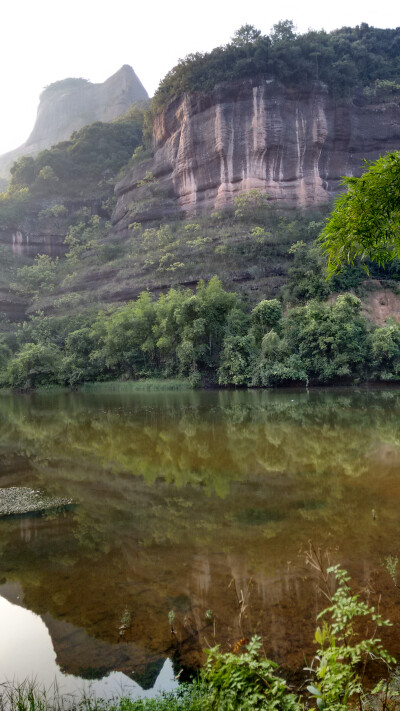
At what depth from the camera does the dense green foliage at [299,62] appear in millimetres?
49438

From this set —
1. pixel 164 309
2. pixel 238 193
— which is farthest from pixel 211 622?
pixel 238 193

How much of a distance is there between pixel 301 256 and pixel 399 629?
122 feet

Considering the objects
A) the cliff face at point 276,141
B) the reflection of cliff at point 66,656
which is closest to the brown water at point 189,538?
the reflection of cliff at point 66,656

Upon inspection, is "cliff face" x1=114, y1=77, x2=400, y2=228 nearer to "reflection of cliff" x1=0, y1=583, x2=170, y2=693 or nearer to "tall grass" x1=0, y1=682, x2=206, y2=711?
"reflection of cliff" x1=0, y1=583, x2=170, y2=693

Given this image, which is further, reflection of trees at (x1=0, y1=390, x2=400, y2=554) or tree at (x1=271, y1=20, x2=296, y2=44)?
tree at (x1=271, y1=20, x2=296, y2=44)

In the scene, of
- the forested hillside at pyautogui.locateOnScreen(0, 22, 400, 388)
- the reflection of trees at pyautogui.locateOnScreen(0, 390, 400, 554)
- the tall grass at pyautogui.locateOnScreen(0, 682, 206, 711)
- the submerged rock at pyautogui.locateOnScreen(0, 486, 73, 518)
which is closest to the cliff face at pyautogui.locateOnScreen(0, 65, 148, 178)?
the forested hillside at pyautogui.locateOnScreen(0, 22, 400, 388)

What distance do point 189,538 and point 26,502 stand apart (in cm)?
333

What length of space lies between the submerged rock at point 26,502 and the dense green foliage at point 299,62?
181 ft

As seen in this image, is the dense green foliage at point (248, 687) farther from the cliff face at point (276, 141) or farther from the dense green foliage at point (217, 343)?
the cliff face at point (276, 141)

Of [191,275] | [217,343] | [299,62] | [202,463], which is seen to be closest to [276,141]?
[299,62]

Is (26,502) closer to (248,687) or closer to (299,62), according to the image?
(248,687)

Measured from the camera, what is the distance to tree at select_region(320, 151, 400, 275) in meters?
4.05

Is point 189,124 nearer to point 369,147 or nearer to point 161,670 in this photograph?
point 369,147

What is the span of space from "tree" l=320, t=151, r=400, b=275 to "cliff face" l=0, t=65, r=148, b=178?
11689cm
